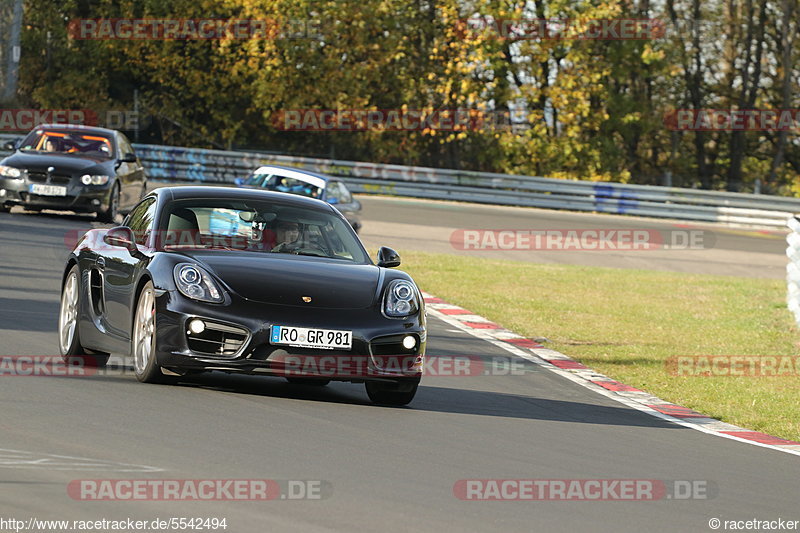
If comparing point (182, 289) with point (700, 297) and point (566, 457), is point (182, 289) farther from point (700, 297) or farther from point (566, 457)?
point (700, 297)

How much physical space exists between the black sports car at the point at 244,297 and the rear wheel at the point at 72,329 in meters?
0.01

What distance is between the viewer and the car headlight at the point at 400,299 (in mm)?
9047

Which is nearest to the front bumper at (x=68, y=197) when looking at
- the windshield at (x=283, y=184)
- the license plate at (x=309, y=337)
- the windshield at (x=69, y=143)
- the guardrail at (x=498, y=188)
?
the windshield at (x=69, y=143)

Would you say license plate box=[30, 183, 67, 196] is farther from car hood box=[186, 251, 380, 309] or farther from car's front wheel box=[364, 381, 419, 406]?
car's front wheel box=[364, 381, 419, 406]

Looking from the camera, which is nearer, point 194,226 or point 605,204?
point 194,226

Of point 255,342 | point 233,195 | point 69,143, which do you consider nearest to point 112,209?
point 69,143

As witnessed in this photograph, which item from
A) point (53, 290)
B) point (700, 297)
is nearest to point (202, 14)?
point (700, 297)

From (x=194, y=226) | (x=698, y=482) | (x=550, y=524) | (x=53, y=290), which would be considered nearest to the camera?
(x=550, y=524)

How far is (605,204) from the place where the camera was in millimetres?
38406

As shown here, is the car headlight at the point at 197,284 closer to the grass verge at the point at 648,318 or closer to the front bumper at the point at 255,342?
the front bumper at the point at 255,342

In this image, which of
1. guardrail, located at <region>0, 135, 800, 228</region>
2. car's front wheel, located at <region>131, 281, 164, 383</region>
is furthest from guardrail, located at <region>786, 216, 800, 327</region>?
guardrail, located at <region>0, 135, 800, 228</region>

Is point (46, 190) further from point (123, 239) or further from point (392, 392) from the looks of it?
point (392, 392)

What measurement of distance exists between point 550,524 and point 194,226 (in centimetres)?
429

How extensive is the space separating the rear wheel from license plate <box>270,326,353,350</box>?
198 centimetres
